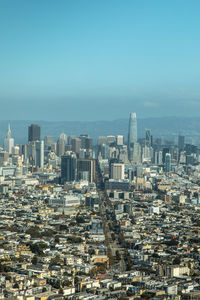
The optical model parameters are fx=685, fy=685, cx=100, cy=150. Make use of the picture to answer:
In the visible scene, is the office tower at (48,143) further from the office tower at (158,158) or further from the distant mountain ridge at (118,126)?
the distant mountain ridge at (118,126)

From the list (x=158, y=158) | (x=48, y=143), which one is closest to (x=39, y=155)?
(x=158, y=158)

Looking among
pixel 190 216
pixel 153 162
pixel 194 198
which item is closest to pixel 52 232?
pixel 190 216

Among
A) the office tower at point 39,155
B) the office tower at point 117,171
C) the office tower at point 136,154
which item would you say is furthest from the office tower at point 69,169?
the office tower at point 136,154

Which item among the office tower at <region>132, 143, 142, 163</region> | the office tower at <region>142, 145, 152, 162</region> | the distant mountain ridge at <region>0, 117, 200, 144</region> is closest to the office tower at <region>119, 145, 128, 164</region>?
the office tower at <region>132, 143, 142, 163</region>

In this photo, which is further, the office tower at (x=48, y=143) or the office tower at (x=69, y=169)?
the office tower at (x=48, y=143)

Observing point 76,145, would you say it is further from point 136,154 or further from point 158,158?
point 158,158

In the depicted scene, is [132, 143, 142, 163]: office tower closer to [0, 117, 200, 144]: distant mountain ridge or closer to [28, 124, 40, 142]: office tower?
[28, 124, 40, 142]: office tower
